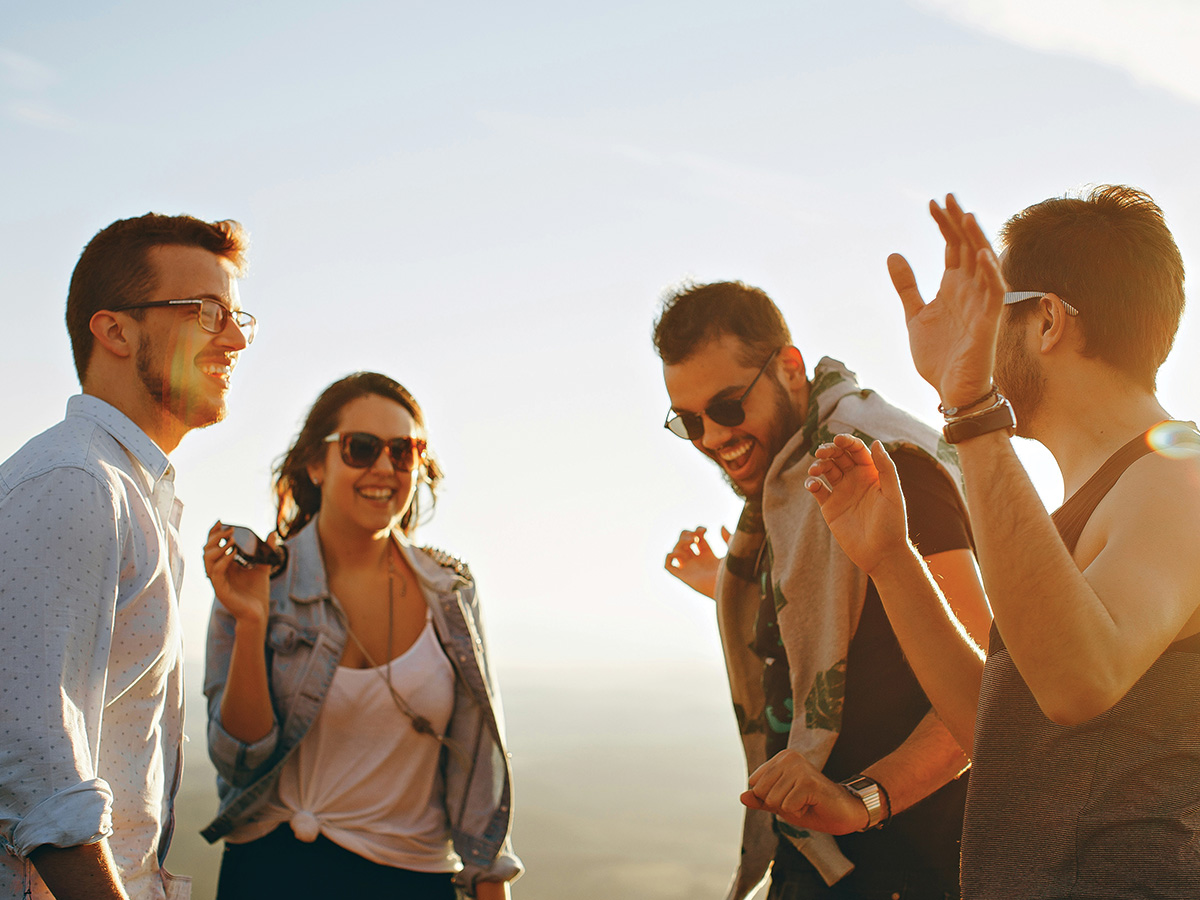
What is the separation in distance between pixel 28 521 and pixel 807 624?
6.63ft

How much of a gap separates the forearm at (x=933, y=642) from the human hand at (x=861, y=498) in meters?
0.05

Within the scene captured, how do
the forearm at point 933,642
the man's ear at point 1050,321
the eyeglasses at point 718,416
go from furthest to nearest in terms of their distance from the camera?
the eyeglasses at point 718,416
the forearm at point 933,642
the man's ear at point 1050,321

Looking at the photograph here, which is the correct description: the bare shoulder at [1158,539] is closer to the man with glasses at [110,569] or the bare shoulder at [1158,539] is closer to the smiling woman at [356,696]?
the man with glasses at [110,569]

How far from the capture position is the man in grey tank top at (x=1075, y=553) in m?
1.50

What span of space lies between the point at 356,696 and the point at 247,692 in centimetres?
39

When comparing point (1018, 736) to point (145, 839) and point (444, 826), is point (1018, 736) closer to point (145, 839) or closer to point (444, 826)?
point (145, 839)

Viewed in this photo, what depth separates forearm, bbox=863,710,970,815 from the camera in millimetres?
2480

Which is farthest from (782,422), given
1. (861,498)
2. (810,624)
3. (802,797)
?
(802,797)

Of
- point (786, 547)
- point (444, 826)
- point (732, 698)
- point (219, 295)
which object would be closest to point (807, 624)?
point (786, 547)

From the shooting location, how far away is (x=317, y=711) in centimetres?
360

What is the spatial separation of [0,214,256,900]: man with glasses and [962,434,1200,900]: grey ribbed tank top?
5.37 ft

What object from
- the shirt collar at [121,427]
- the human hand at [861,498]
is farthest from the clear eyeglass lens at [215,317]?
the human hand at [861,498]

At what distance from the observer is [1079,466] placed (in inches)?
73.1

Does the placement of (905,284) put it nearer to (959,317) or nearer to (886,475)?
(959,317)
